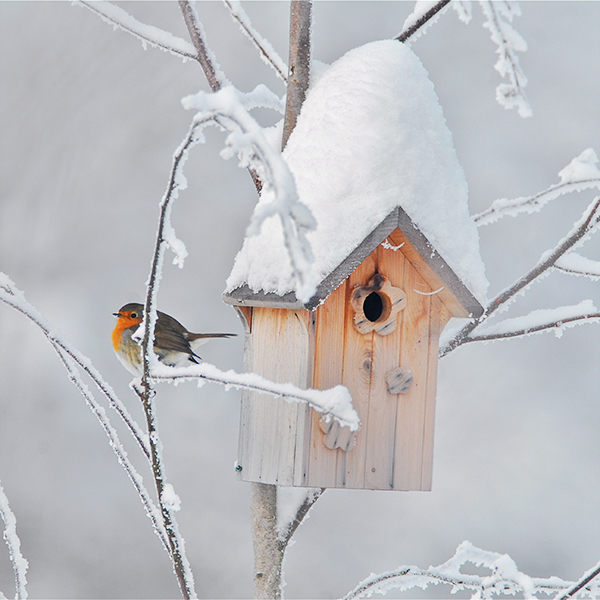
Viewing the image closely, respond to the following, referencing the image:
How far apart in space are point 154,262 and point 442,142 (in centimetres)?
107

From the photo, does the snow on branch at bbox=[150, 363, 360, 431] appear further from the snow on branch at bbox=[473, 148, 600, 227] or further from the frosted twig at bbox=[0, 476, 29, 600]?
the snow on branch at bbox=[473, 148, 600, 227]

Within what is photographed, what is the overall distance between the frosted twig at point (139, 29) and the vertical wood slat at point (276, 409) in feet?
2.51

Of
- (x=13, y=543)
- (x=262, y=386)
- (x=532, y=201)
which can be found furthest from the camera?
(x=532, y=201)

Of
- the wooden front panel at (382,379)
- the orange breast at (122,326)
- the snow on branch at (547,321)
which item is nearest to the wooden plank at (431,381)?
the wooden front panel at (382,379)

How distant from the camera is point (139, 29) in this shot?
6.51 ft

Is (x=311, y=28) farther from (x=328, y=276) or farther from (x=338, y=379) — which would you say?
(x=338, y=379)

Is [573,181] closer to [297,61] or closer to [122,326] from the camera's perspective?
[297,61]

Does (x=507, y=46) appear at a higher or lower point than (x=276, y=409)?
higher

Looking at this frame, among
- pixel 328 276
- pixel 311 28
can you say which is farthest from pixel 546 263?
pixel 311 28

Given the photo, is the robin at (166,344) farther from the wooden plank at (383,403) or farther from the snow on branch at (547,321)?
the snow on branch at (547,321)

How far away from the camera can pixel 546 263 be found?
192cm

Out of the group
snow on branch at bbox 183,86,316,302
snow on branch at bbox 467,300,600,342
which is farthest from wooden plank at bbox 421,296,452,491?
snow on branch at bbox 183,86,316,302

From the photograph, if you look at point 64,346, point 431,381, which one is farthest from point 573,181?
point 64,346

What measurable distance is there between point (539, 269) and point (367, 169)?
55cm
